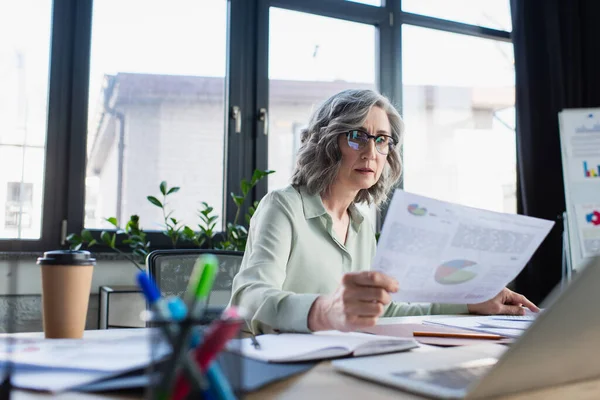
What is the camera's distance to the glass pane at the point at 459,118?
3658mm

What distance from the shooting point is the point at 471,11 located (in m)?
3.88

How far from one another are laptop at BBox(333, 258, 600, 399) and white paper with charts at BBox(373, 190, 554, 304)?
0.14 meters

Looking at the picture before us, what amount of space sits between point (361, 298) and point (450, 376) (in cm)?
22

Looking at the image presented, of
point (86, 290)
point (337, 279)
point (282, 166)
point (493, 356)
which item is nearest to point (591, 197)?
point (282, 166)

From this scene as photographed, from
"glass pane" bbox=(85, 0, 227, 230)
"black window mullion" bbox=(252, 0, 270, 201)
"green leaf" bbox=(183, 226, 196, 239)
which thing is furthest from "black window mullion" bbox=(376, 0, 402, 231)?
"green leaf" bbox=(183, 226, 196, 239)

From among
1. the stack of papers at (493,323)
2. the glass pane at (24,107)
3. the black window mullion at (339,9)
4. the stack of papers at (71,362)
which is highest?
the black window mullion at (339,9)

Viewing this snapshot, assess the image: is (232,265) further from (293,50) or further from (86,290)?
(293,50)

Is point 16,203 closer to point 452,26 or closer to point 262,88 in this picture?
point 262,88

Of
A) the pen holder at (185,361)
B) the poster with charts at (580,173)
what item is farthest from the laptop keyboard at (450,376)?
the poster with charts at (580,173)

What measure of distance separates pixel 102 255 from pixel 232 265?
1.31 m

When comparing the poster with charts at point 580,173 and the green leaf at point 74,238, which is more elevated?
the poster with charts at point 580,173

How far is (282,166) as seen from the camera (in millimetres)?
3234

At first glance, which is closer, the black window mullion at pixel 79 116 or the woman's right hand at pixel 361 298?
the woman's right hand at pixel 361 298

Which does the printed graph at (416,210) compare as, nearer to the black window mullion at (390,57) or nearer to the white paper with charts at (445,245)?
the white paper with charts at (445,245)
